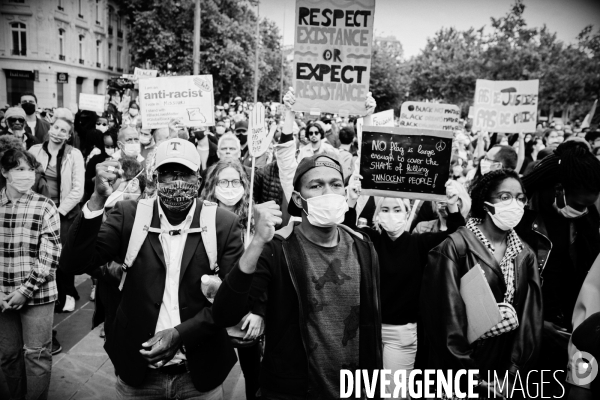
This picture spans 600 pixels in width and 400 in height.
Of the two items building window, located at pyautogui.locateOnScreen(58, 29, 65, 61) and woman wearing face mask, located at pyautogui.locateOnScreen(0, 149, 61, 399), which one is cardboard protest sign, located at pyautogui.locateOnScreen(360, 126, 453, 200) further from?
building window, located at pyautogui.locateOnScreen(58, 29, 65, 61)

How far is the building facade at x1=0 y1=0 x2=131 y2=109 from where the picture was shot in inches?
1214

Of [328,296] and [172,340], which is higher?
[328,296]

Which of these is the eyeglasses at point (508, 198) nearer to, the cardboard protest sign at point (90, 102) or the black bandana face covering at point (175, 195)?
the black bandana face covering at point (175, 195)

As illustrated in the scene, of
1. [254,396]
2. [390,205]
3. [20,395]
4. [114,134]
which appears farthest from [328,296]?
[114,134]

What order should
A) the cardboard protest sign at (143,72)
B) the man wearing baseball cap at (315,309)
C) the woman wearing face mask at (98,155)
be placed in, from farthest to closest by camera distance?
the cardboard protest sign at (143,72) → the woman wearing face mask at (98,155) → the man wearing baseball cap at (315,309)

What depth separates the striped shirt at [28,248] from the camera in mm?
3824

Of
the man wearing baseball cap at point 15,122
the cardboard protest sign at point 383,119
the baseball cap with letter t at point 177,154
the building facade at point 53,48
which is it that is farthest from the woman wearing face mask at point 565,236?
the building facade at point 53,48

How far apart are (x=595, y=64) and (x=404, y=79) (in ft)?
96.9

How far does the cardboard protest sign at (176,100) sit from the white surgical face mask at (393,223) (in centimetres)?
407

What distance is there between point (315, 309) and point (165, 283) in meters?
0.82

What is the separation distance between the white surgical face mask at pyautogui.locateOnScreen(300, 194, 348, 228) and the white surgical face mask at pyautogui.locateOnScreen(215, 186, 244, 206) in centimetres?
198

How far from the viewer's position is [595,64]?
22.8 m

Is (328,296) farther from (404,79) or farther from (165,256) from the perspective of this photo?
(404,79)

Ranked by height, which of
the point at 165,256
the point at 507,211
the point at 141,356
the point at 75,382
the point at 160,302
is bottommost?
the point at 75,382
